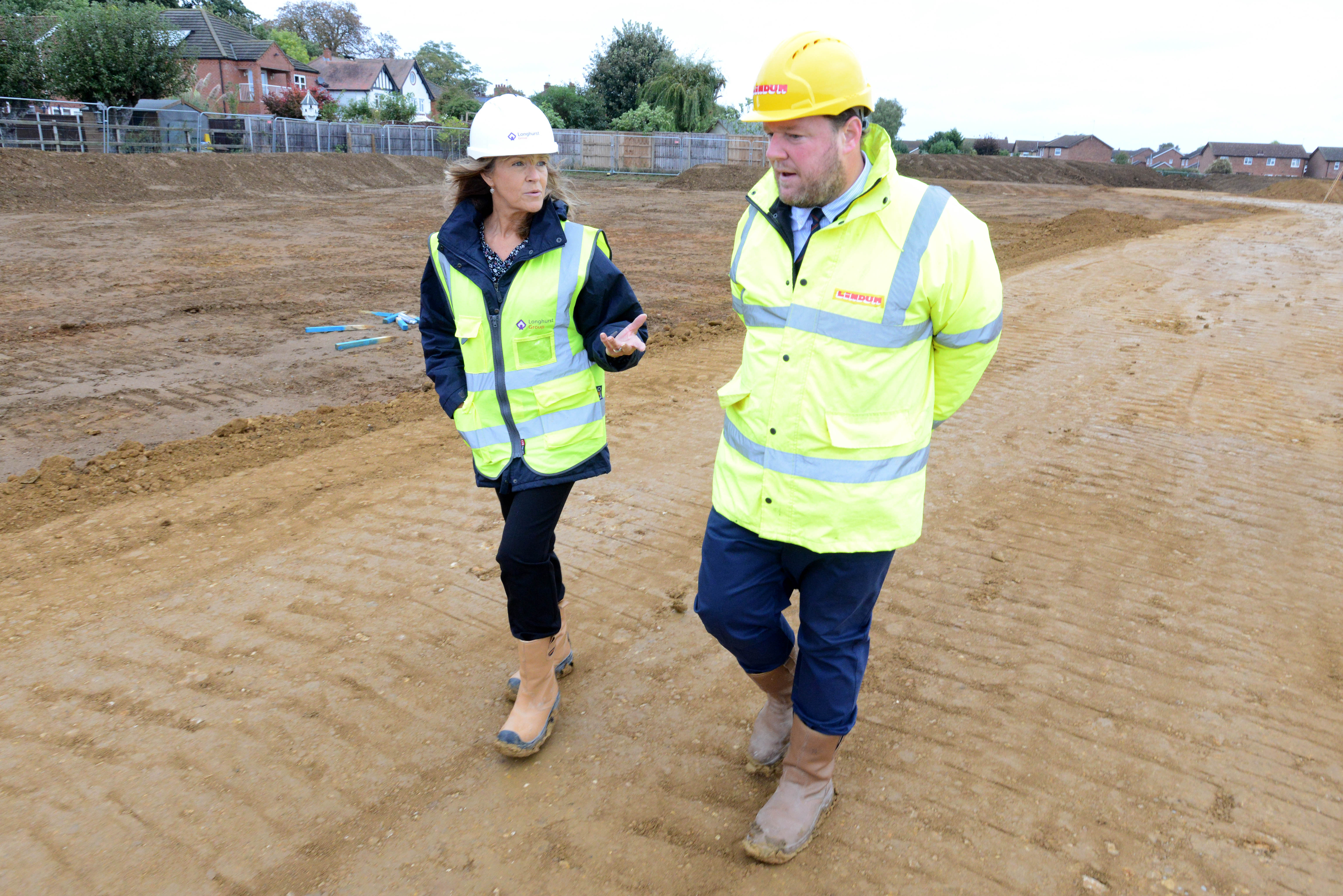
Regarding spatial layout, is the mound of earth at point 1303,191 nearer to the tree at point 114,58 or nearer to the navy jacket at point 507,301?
the navy jacket at point 507,301

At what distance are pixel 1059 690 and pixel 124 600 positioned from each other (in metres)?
4.07

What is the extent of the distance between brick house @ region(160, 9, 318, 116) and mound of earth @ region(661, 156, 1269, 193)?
3261 centimetres

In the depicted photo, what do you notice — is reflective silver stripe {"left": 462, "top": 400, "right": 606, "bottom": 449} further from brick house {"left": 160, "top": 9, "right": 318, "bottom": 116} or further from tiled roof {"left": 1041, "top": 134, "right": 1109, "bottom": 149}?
tiled roof {"left": 1041, "top": 134, "right": 1109, "bottom": 149}

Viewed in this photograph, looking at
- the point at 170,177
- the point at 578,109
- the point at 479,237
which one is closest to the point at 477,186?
the point at 479,237

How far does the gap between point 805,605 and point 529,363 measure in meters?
1.17

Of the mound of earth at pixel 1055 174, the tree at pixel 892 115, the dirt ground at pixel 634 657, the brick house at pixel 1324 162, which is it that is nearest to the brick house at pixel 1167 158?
the brick house at pixel 1324 162

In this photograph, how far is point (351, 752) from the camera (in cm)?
308

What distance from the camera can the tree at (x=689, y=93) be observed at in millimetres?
45875

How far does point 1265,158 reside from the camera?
89188mm

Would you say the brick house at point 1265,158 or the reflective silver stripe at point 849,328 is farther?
the brick house at point 1265,158

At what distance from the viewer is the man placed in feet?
7.31

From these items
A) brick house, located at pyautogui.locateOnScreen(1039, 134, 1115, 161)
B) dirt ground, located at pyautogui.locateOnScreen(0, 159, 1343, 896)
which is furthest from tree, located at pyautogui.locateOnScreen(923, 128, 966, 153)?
dirt ground, located at pyautogui.locateOnScreen(0, 159, 1343, 896)

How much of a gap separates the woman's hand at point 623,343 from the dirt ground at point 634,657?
1.42 metres

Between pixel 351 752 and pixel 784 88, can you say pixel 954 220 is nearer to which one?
pixel 784 88
